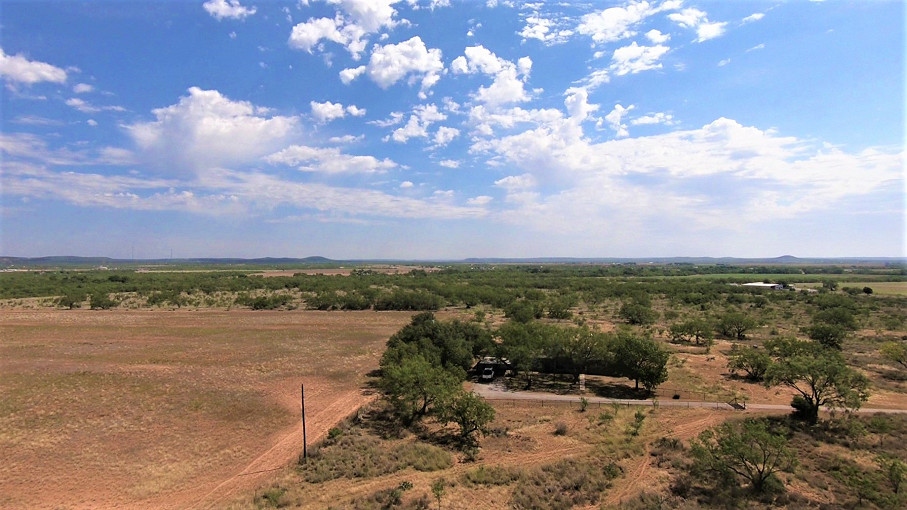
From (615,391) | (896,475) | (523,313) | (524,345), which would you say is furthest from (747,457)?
(523,313)

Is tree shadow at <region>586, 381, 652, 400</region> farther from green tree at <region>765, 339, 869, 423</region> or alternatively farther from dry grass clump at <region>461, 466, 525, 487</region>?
dry grass clump at <region>461, 466, 525, 487</region>

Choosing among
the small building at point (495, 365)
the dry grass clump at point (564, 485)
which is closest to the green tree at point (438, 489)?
the dry grass clump at point (564, 485)

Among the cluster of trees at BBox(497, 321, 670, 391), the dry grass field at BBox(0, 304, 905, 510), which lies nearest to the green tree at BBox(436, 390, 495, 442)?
the dry grass field at BBox(0, 304, 905, 510)

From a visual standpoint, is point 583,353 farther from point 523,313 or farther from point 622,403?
point 523,313

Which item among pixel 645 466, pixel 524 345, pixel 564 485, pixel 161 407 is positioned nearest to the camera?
pixel 564 485

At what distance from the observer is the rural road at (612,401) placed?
27406mm

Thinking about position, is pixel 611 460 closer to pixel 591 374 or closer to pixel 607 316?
pixel 591 374

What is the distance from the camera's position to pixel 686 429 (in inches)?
961

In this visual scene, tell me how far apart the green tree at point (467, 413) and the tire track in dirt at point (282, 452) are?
7.67 meters

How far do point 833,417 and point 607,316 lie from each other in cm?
4453

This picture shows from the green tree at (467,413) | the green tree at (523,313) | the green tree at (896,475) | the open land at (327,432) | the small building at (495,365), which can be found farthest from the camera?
the green tree at (523,313)

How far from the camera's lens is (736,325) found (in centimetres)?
5344

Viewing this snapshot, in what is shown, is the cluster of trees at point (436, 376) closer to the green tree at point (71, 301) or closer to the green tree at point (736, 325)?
the green tree at point (736, 325)

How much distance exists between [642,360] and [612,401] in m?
4.95
